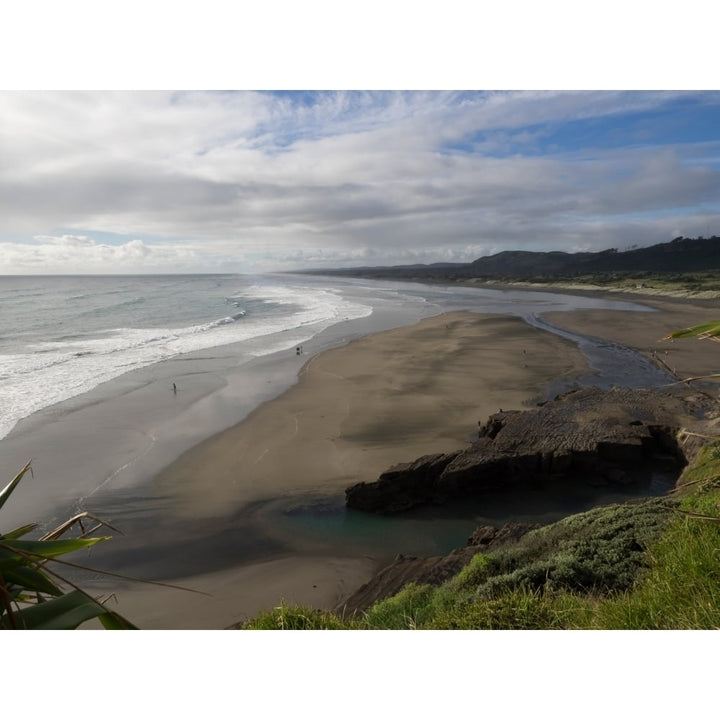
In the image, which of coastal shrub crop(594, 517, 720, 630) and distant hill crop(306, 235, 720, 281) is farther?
distant hill crop(306, 235, 720, 281)

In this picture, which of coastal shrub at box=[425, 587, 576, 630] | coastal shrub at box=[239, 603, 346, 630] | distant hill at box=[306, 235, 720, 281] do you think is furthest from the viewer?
distant hill at box=[306, 235, 720, 281]

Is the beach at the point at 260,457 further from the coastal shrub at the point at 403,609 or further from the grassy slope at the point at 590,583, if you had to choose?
the coastal shrub at the point at 403,609

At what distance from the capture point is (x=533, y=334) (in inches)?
1163

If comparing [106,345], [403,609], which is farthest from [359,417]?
[106,345]

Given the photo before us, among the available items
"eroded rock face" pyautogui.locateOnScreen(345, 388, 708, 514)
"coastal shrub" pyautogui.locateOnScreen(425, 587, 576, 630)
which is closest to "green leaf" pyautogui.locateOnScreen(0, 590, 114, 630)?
"coastal shrub" pyautogui.locateOnScreen(425, 587, 576, 630)

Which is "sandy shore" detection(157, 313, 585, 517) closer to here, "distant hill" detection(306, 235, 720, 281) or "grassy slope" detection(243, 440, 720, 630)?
"grassy slope" detection(243, 440, 720, 630)

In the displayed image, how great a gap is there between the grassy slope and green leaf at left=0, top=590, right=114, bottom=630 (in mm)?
1938

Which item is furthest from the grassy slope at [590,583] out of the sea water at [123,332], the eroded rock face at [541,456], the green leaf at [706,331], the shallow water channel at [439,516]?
the sea water at [123,332]

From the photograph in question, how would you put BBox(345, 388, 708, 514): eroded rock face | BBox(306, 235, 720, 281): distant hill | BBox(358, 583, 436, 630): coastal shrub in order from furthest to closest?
BBox(306, 235, 720, 281): distant hill < BBox(345, 388, 708, 514): eroded rock face < BBox(358, 583, 436, 630): coastal shrub

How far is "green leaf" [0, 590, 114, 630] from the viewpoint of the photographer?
1.16 metres

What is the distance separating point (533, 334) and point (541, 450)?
20431 millimetres

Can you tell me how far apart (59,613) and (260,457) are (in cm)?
1090

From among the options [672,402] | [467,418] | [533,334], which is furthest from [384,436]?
[533,334]

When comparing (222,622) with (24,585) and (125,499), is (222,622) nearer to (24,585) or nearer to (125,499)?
(125,499)
